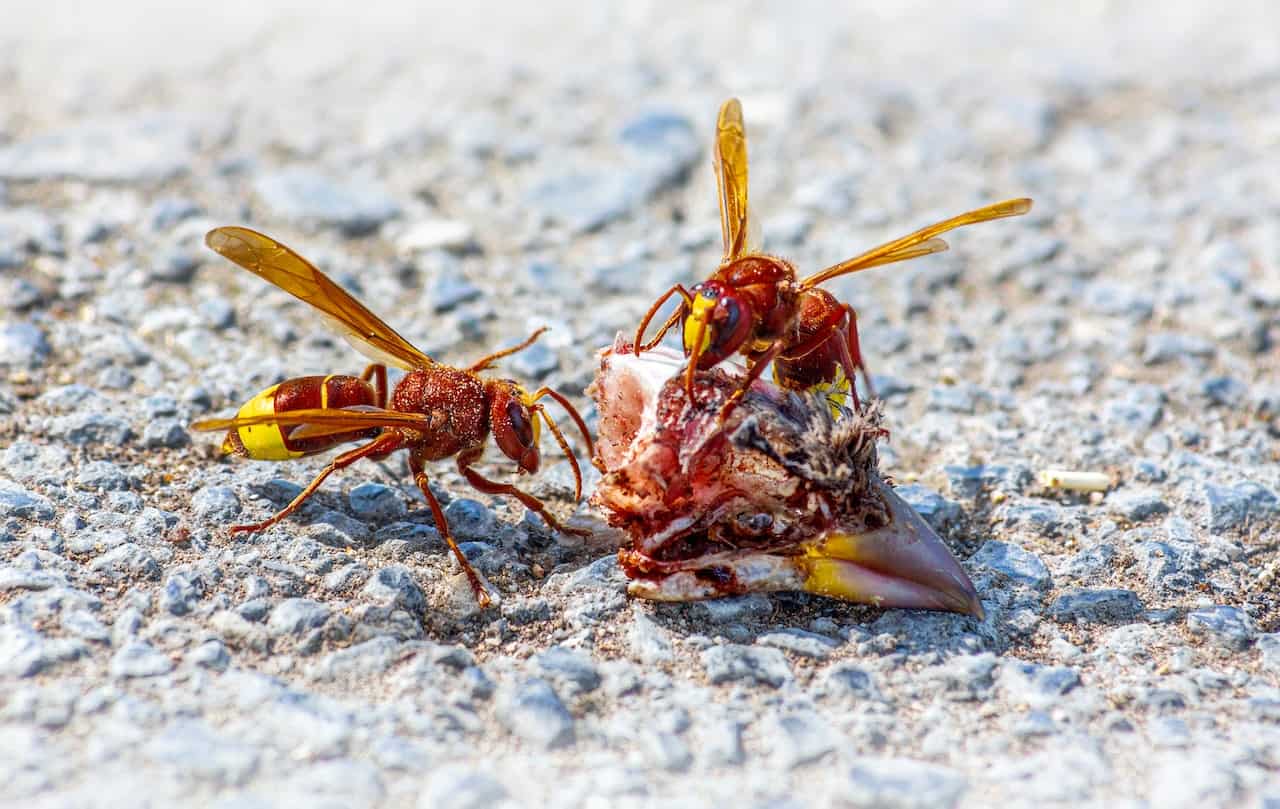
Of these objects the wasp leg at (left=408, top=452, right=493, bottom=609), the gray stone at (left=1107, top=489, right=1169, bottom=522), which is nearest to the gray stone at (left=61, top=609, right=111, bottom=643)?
the wasp leg at (left=408, top=452, right=493, bottom=609)

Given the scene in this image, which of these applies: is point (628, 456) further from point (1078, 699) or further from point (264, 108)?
point (264, 108)

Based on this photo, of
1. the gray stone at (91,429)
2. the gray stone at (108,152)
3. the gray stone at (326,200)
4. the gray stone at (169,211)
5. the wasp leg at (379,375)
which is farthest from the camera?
the gray stone at (108,152)

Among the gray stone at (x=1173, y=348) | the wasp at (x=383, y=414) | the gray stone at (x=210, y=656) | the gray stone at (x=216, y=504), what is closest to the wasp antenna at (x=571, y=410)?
the wasp at (x=383, y=414)

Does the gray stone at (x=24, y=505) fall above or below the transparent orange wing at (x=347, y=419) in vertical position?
below

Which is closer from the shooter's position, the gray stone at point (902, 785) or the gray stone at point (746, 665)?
the gray stone at point (902, 785)

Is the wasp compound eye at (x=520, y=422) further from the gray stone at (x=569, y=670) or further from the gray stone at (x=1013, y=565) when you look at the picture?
the gray stone at (x=1013, y=565)

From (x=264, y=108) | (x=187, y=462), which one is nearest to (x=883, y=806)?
(x=187, y=462)

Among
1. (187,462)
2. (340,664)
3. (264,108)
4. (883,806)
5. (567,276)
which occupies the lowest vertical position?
(883,806)
